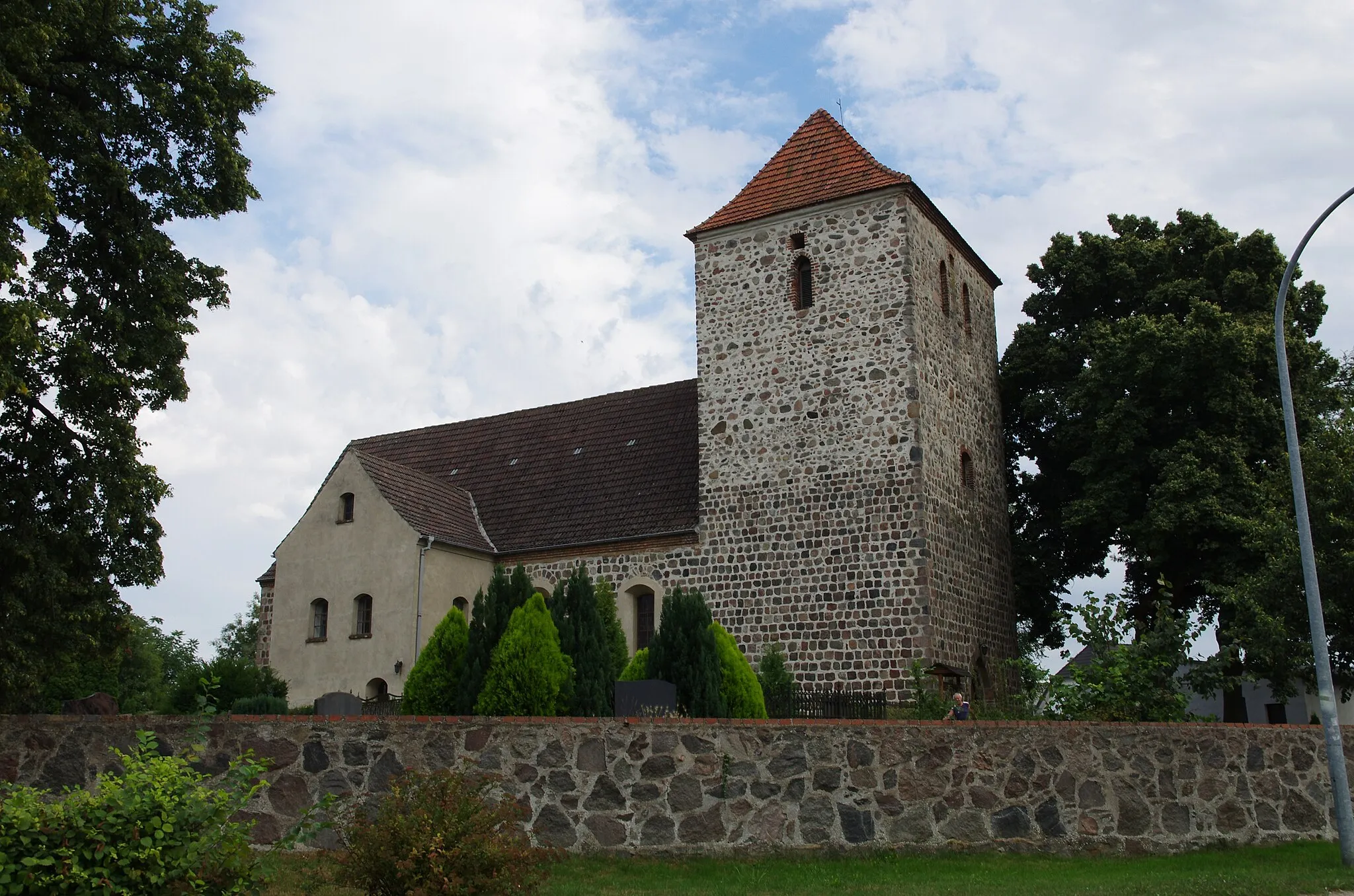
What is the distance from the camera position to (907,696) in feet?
69.6

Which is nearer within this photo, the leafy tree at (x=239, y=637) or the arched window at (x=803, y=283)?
the arched window at (x=803, y=283)

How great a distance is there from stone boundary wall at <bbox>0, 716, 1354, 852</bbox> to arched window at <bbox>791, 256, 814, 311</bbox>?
13293 mm

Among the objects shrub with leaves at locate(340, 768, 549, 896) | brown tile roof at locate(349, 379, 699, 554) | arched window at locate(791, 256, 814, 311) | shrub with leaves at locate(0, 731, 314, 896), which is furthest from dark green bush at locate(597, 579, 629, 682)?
shrub with leaves at locate(0, 731, 314, 896)

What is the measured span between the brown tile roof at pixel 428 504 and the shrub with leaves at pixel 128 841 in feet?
56.4

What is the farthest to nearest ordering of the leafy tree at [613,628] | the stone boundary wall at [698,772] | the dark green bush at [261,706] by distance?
the leafy tree at [613,628], the dark green bush at [261,706], the stone boundary wall at [698,772]

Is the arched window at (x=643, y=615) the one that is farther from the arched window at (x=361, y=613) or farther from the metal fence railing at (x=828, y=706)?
the arched window at (x=361, y=613)

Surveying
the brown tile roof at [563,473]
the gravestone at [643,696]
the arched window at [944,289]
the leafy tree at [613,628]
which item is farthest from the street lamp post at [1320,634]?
the brown tile roof at [563,473]

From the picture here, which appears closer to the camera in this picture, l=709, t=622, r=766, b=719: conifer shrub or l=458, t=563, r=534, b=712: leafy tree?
l=458, t=563, r=534, b=712: leafy tree

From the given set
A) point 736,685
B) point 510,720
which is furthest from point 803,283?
point 510,720

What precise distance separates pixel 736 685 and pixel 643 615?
807 centimetres

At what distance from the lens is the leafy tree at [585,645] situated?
54.9ft

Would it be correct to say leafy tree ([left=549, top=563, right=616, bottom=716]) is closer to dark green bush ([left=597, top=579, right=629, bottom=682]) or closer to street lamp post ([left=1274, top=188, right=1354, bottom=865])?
dark green bush ([left=597, top=579, right=629, bottom=682])

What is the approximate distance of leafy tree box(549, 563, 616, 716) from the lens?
54.9 feet

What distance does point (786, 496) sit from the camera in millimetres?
23641
